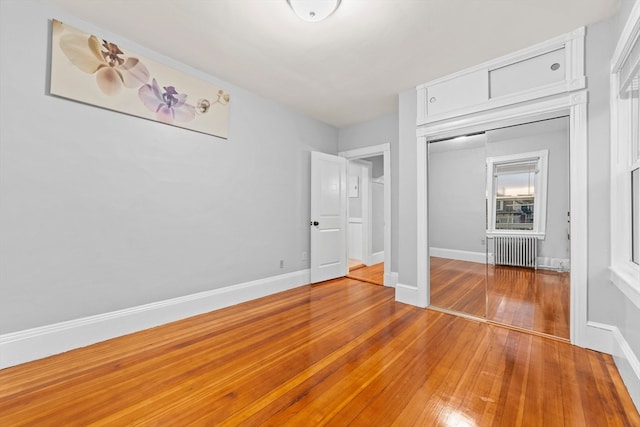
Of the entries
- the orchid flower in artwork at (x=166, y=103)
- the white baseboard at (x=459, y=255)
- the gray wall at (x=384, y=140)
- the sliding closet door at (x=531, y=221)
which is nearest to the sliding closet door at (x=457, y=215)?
the white baseboard at (x=459, y=255)

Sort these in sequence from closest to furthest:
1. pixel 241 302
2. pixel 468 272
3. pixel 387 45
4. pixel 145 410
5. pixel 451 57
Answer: pixel 145 410 → pixel 387 45 → pixel 451 57 → pixel 241 302 → pixel 468 272

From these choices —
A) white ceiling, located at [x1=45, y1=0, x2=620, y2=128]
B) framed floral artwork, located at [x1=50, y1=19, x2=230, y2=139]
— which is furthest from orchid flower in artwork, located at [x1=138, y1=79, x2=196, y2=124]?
white ceiling, located at [x1=45, y1=0, x2=620, y2=128]

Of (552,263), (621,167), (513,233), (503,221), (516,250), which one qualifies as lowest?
(552,263)

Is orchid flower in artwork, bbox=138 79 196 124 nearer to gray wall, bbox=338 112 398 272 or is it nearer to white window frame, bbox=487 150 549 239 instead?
gray wall, bbox=338 112 398 272

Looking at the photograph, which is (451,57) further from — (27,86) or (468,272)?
(27,86)

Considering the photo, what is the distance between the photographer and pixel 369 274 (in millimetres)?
4707

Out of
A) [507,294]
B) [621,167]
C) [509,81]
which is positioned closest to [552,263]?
[507,294]

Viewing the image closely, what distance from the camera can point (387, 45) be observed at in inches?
93.8

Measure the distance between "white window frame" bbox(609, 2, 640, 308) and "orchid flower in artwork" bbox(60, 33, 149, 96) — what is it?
382cm

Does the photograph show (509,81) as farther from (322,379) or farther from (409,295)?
(322,379)

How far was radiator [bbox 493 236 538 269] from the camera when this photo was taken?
3.17m

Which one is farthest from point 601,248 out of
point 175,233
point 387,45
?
point 175,233

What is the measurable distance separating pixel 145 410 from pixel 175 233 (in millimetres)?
1645

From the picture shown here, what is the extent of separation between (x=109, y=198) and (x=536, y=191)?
14.6ft
